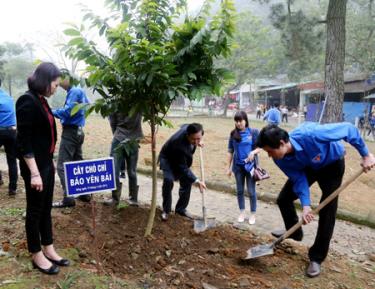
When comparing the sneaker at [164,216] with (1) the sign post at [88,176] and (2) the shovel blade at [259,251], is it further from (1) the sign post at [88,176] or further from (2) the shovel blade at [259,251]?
(1) the sign post at [88,176]

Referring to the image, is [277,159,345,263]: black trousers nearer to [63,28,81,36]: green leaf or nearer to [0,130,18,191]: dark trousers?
[63,28,81,36]: green leaf

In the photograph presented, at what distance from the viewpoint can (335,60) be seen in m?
10.6

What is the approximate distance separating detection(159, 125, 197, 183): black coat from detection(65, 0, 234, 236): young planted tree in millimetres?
1040

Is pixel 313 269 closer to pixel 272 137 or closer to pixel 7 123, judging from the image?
pixel 272 137

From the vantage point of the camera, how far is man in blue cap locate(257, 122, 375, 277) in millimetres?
3262

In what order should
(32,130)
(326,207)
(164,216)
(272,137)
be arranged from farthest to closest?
A: (164,216)
(326,207)
(272,137)
(32,130)

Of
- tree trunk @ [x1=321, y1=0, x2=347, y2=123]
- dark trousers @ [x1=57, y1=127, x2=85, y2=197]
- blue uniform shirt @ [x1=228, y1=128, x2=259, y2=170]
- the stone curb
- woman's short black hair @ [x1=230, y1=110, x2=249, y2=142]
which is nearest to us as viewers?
dark trousers @ [x1=57, y1=127, x2=85, y2=197]

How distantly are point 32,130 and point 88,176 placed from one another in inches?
23.3

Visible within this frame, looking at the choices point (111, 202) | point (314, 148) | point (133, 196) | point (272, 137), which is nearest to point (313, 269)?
point (314, 148)

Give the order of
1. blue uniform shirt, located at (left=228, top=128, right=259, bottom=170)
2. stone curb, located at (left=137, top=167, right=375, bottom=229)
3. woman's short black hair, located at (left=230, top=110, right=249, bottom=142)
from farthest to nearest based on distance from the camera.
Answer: stone curb, located at (left=137, top=167, right=375, bottom=229), blue uniform shirt, located at (left=228, top=128, right=259, bottom=170), woman's short black hair, located at (left=230, top=110, right=249, bottom=142)

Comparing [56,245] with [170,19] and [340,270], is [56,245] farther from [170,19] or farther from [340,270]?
[340,270]

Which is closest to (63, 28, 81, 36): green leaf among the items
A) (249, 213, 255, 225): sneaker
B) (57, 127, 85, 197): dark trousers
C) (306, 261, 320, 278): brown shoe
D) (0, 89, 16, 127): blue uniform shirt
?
(57, 127, 85, 197): dark trousers

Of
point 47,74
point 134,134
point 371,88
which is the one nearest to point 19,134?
point 47,74

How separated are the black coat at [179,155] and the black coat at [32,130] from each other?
196 centimetres
